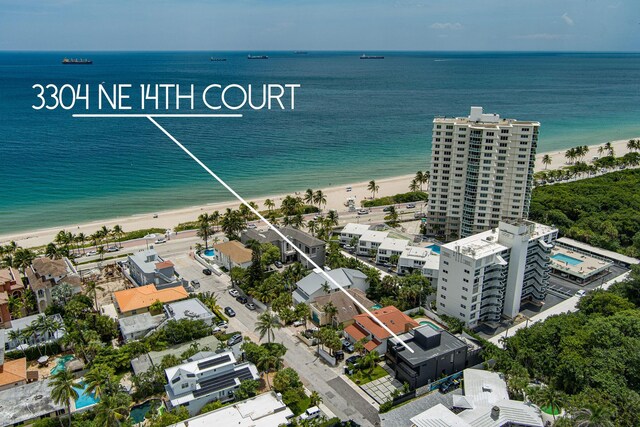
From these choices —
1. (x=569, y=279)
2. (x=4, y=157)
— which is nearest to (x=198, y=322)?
(x=569, y=279)

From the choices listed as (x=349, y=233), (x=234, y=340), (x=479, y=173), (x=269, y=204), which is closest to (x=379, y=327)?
(x=234, y=340)

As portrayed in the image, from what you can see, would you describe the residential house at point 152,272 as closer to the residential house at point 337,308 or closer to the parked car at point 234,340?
the parked car at point 234,340

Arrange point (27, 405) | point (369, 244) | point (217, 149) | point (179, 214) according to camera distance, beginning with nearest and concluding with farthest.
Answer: point (27, 405), point (369, 244), point (179, 214), point (217, 149)

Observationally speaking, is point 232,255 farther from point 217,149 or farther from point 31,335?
point 217,149

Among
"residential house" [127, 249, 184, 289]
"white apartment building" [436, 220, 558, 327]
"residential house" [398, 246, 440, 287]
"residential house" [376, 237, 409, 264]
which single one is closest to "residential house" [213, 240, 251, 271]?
"residential house" [127, 249, 184, 289]

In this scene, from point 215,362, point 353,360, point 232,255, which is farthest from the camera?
point 232,255

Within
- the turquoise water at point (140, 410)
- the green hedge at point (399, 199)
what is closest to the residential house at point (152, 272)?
the turquoise water at point (140, 410)
